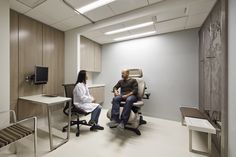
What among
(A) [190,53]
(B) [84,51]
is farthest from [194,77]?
(B) [84,51]

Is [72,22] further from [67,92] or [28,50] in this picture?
[67,92]

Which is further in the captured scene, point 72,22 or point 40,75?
point 72,22

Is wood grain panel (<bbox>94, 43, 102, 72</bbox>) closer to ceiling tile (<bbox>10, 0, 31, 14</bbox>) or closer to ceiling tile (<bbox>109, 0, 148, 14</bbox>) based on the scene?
ceiling tile (<bbox>109, 0, 148, 14</bbox>)

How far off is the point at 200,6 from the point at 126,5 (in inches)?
54.8

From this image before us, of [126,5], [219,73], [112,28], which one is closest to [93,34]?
[112,28]

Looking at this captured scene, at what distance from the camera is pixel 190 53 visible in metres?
3.31

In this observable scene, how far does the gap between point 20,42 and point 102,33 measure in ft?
6.69

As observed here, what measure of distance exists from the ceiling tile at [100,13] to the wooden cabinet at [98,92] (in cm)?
211

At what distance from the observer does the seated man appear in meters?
2.45

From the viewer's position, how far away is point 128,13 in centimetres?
262

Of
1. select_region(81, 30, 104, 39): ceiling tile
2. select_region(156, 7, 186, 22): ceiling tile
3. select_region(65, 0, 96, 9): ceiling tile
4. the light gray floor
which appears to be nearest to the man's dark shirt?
the light gray floor

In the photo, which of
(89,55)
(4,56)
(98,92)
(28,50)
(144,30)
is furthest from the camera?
(98,92)

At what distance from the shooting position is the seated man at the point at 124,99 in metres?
2.45

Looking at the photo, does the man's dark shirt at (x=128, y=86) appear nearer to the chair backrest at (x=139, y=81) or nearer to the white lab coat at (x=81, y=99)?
the chair backrest at (x=139, y=81)
